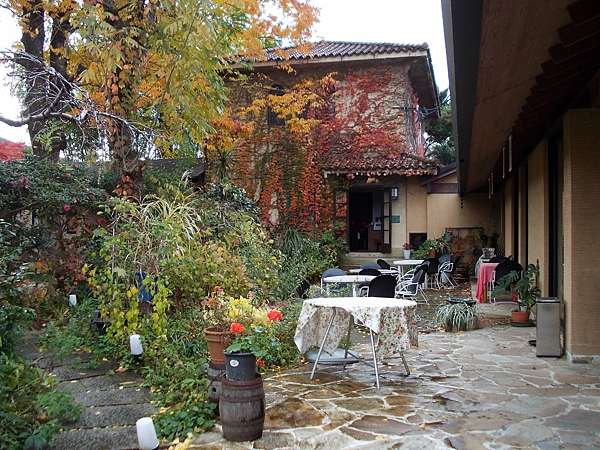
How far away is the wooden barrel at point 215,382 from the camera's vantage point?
4156 millimetres

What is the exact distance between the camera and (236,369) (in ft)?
12.2

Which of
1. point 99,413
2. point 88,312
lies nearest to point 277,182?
point 88,312

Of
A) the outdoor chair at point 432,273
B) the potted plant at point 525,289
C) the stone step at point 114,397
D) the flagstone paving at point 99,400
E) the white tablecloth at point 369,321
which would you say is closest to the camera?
the flagstone paving at point 99,400

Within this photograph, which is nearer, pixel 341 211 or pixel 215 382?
pixel 215 382

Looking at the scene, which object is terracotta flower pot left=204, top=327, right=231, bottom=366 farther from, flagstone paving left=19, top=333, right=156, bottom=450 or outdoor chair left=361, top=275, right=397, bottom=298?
outdoor chair left=361, top=275, right=397, bottom=298

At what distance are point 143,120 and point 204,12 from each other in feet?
6.03

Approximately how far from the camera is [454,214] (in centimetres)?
1551

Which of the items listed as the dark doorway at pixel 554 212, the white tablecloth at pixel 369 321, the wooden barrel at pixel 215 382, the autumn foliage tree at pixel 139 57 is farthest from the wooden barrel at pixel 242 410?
the dark doorway at pixel 554 212

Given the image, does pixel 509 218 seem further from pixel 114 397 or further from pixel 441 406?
pixel 114 397

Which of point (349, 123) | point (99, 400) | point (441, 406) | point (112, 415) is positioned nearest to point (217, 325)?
point (112, 415)

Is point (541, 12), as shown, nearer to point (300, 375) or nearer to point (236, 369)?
point (236, 369)

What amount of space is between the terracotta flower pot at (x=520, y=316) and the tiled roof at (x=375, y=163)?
709cm

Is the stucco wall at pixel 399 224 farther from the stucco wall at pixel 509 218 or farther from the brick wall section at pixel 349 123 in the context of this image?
the stucco wall at pixel 509 218

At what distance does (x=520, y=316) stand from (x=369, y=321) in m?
4.20
